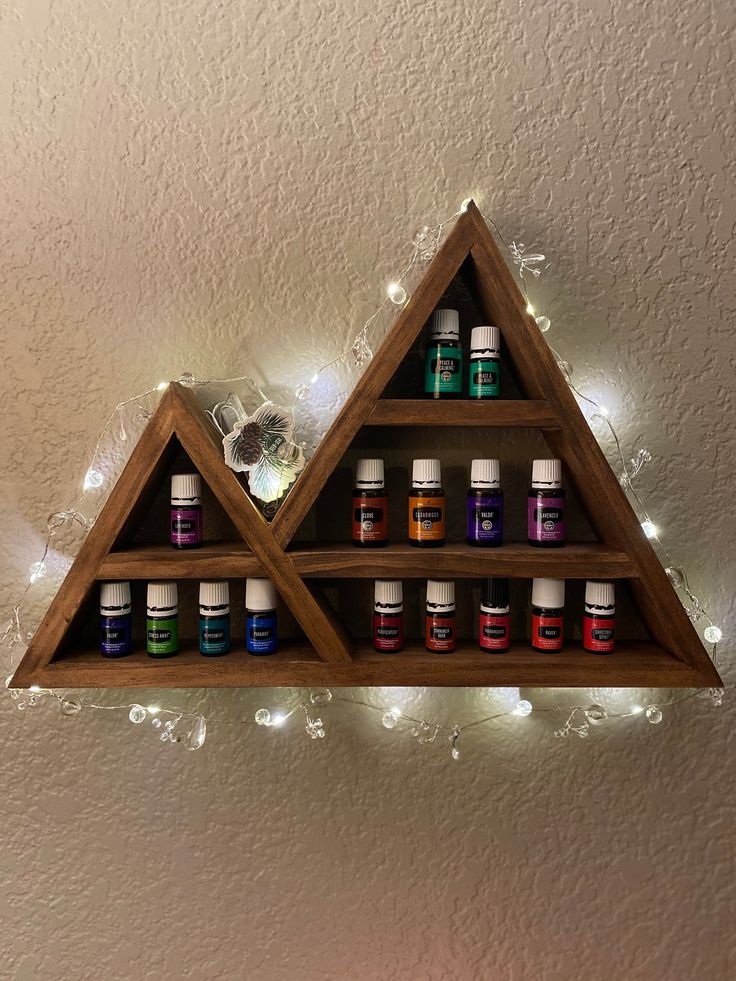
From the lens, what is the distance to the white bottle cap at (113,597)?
839 millimetres

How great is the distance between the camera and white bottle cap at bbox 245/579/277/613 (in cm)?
84

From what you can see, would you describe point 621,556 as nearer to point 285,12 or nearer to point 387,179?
point 387,179

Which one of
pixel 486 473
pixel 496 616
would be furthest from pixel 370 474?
pixel 496 616

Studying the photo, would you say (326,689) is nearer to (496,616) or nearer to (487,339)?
(496,616)

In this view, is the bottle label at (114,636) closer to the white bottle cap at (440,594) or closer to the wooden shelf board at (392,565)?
the wooden shelf board at (392,565)

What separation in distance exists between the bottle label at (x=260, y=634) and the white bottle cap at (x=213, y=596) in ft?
0.13

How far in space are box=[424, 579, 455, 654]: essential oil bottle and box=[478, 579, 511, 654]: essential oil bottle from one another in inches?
1.8

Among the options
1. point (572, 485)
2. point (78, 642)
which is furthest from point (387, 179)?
point (78, 642)

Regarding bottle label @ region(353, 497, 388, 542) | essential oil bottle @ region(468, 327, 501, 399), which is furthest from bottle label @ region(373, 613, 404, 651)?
essential oil bottle @ region(468, 327, 501, 399)

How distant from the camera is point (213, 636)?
2.77ft

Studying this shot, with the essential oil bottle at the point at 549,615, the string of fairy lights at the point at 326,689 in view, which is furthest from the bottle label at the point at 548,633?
the string of fairy lights at the point at 326,689

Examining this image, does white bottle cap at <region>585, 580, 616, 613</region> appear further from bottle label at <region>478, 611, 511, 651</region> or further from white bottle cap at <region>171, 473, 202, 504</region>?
white bottle cap at <region>171, 473, 202, 504</region>

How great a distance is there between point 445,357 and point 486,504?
7.6 inches

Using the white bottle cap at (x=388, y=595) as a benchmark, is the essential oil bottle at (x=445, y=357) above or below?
above
